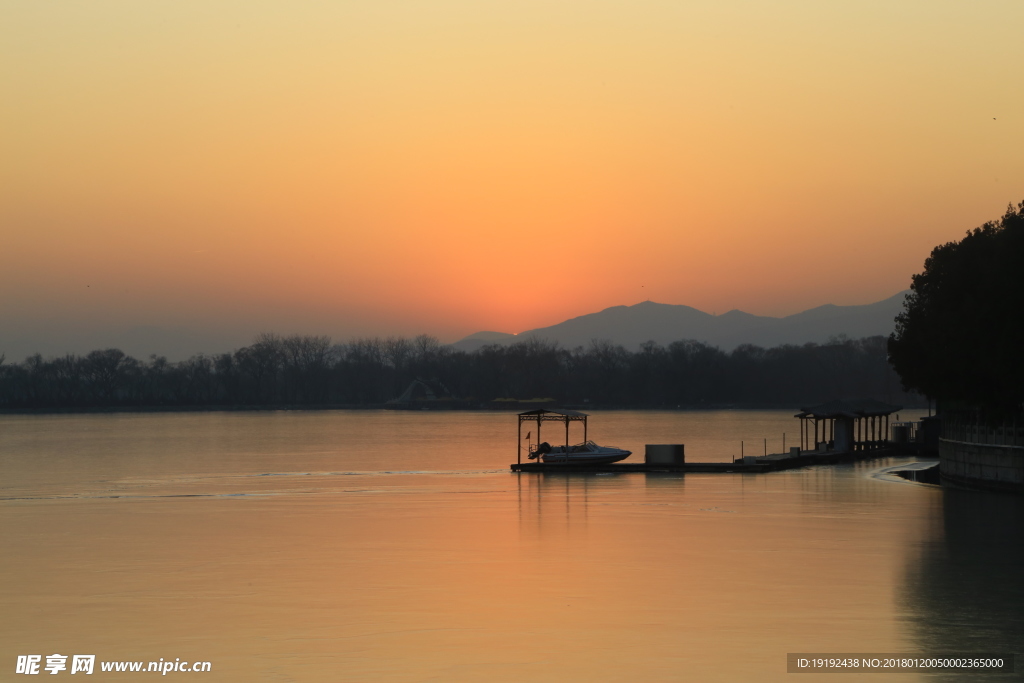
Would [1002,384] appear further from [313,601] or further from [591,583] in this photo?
[313,601]

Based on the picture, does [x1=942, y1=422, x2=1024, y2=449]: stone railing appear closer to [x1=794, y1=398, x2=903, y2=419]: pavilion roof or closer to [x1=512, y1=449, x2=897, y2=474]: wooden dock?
[x1=512, y1=449, x2=897, y2=474]: wooden dock

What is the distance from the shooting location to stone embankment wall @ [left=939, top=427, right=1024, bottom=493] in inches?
1528

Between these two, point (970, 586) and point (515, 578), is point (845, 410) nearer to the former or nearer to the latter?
point (970, 586)

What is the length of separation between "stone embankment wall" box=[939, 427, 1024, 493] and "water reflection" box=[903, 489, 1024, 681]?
Answer: 16.5ft

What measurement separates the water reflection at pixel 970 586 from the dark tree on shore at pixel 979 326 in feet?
20.4

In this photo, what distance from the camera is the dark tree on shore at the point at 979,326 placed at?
125 feet

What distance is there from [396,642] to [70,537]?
681 inches

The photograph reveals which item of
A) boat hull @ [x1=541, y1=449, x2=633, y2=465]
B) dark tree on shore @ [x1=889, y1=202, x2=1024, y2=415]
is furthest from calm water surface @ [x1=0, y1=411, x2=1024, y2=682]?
boat hull @ [x1=541, y1=449, x2=633, y2=465]

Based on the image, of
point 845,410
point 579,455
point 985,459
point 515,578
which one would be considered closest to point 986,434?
point 985,459

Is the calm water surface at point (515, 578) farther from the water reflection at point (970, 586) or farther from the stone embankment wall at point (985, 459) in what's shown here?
the stone embankment wall at point (985, 459)

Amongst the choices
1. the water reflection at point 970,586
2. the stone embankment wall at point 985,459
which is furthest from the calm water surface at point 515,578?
the stone embankment wall at point 985,459

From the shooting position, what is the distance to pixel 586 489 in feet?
148

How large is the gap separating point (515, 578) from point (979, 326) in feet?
81.7

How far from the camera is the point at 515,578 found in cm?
2306
